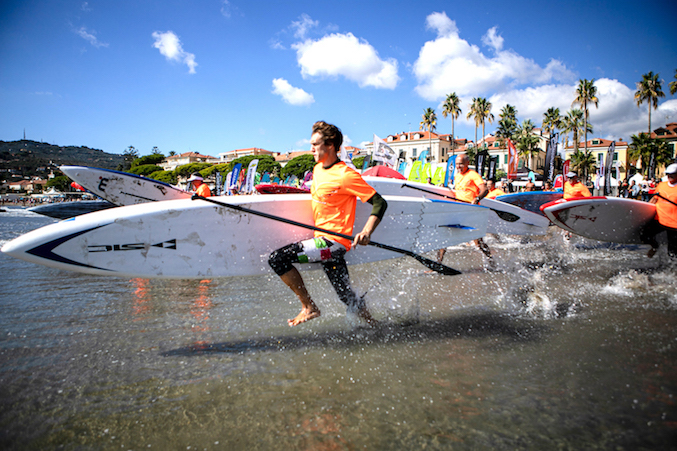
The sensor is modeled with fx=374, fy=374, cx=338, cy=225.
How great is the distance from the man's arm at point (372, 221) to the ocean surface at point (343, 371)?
830 millimetres

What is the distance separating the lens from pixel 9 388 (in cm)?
232

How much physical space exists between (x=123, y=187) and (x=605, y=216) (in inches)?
377

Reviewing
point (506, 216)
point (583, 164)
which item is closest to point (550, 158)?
point (506, 216)

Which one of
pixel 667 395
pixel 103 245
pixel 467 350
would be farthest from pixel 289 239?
pixel 667 395

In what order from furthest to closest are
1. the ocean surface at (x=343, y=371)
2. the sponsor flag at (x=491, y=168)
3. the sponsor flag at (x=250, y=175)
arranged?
the sponsor flag at (x=250, y=175)
the sponsor flag at (x=491, y=168)
the ocean surface at (x=343, y=371)

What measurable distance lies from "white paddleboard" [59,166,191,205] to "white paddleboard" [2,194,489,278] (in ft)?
18.3

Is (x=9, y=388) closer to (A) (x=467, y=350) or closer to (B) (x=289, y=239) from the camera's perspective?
(B) (x=289, y=239)

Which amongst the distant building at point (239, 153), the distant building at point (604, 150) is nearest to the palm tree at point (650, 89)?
the distant building at point (604, 150)

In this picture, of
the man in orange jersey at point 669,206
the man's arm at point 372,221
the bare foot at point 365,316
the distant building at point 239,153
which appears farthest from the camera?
the distant building at point 239,153

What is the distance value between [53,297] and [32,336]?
59.9 inches

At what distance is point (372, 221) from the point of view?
2877mm

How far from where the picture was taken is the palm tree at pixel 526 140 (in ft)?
195

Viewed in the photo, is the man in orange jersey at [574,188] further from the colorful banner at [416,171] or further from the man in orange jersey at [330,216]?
the colorful banner at [416,171]

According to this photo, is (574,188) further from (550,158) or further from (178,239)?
(550,158)
